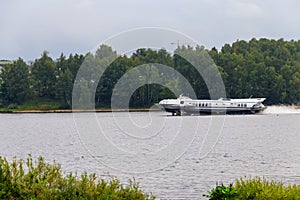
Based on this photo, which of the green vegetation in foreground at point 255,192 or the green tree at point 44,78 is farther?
the green tree at point 44,78

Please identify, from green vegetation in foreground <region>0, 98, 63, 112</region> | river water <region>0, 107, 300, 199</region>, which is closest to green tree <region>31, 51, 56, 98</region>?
green vegetation in foreground <region>0, 98, 63, 112</region>

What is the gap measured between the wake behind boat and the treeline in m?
20.1

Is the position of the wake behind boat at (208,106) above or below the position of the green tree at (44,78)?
below

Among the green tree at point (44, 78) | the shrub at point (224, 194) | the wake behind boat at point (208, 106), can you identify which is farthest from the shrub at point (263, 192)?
the green tree at point (44, 78)

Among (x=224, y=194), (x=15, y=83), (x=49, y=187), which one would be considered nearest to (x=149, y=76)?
(x=15, y=83)

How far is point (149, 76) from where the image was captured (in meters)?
146

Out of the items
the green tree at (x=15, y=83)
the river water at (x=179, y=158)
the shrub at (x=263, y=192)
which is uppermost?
the green tree at (x=15, y=83)

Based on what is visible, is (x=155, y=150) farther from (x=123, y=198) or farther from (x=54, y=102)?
(x=54, y=102)

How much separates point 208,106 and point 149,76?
25.1 metres

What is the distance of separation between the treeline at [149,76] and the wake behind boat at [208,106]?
2006cm

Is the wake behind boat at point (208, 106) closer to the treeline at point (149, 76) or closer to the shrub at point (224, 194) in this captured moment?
the treeline at point (149, 76)

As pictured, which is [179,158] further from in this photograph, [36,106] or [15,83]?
[15,83]

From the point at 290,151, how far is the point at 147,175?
18.7m

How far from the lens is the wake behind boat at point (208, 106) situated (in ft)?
400
